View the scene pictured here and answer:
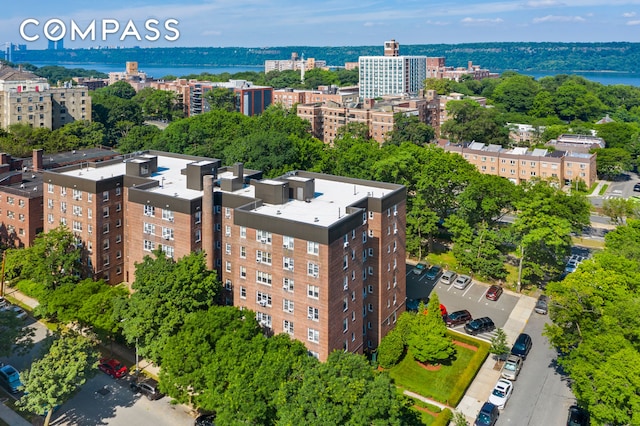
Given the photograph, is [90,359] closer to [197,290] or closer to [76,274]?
[197,290]

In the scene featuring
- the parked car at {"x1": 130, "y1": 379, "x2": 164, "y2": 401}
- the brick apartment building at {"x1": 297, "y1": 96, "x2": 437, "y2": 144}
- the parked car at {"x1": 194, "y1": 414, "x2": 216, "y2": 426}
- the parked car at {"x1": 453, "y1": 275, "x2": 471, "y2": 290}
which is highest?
the brick apartment building at {"x1": 297, "y1": 96, "x2": 437, "y2": 144}

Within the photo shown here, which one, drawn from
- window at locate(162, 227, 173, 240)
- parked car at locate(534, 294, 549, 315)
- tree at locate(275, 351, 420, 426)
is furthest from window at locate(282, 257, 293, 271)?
parked car at locate(534, 294, 549, 315)

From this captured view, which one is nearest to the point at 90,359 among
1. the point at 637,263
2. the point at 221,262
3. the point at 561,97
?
the point at 221,262

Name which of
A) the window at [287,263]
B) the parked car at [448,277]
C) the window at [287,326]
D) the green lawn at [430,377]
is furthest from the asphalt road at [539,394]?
the window at [287,263]

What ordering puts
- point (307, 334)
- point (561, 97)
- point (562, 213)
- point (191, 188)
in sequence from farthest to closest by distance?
1. point (561, 97)
2. point (562, 213)
3. point (191, 188)
4. point (307, 334)

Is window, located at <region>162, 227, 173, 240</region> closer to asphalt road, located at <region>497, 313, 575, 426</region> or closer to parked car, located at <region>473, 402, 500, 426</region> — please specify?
parked car, located at <region>473, 402, 500, 426</region>

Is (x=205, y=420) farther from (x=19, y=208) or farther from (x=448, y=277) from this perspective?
(x=19, y=208)
